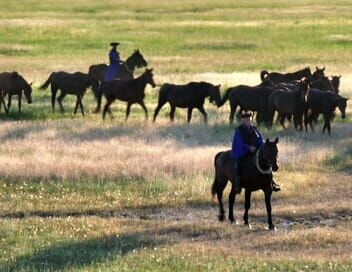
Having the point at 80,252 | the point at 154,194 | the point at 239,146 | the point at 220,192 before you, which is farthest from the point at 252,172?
the point at 154,194

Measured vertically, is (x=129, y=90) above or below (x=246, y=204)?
below

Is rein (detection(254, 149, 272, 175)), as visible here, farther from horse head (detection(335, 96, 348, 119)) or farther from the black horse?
the black horse

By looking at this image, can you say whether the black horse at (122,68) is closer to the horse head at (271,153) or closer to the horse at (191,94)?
the horse at (191,94)

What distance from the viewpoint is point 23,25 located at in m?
71.6

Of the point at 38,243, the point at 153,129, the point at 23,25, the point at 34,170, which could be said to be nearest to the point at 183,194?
the point at 34,170

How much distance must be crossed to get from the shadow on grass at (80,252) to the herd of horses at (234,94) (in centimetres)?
1277

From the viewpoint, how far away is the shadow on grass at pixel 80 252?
13969 millimetres

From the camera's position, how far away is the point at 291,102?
28156 mm

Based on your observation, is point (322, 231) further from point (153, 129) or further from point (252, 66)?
point (252, 66)

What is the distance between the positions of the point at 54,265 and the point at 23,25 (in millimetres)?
59131

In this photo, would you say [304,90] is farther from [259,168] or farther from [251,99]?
[259,168]

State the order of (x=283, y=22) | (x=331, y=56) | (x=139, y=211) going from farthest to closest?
1. (x=283, y=22)
2. (x=331, y=56)
3. (x=139, y=211)

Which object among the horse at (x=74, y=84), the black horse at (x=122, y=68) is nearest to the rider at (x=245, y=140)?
the horse at (x=74, y=84)

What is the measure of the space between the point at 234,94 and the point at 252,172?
13.4 metres
